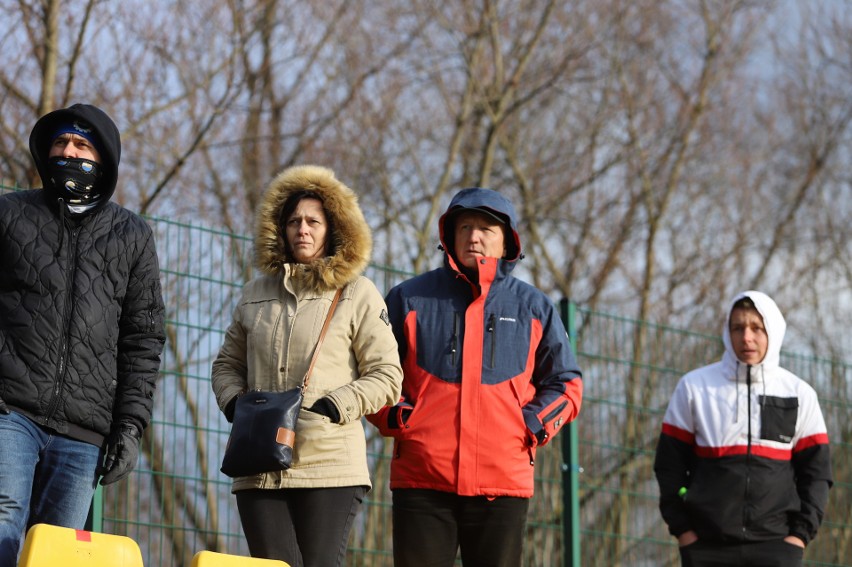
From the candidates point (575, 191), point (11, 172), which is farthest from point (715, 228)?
point (11, 172)

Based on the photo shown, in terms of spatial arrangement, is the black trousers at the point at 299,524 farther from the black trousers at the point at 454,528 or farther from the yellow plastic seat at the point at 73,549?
the yellow plastic seat at the point at 73,549

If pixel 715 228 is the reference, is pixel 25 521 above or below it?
below

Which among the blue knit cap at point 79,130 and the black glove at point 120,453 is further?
the blue knit cap at point 79,130

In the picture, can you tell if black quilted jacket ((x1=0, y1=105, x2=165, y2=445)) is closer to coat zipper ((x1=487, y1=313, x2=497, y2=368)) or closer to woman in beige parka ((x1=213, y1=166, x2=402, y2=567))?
woman in beige parka ((x1=213, y1=166, x2=402, y2=567))

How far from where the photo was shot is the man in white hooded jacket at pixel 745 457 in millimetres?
5102

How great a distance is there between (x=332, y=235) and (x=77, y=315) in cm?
103

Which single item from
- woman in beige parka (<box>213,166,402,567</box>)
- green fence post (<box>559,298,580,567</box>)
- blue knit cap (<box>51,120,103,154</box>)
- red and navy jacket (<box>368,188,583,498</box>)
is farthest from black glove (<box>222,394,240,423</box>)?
green fence post (<box>559,298,580,567</box>)

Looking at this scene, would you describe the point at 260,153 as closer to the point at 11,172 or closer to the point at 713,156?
the point at 11,172

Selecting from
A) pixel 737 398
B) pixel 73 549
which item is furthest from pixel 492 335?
pixel 73 549

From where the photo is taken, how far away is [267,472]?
3.94 metres

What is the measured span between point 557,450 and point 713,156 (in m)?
10.1

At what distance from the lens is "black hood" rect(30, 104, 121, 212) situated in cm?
394

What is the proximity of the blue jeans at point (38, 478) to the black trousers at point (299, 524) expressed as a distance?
0.54 m

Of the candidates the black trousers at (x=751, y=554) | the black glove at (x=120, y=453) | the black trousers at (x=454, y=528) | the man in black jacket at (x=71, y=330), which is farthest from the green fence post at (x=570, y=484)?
the black glove at (x=120, y=453)
